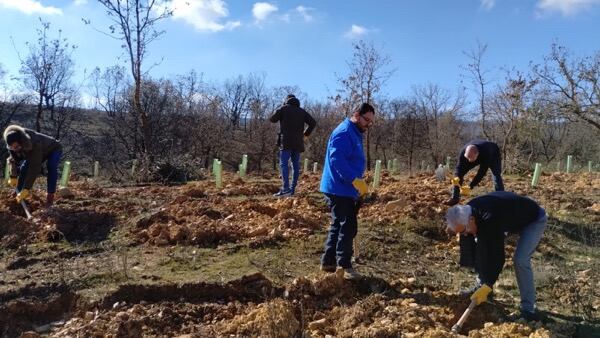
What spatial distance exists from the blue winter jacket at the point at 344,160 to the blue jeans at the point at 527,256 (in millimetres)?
1349

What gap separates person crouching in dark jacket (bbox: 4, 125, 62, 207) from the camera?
5945 mm

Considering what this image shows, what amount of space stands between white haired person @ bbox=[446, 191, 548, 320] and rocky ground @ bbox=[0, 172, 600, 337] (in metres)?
0.27

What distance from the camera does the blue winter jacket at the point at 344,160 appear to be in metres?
4.01

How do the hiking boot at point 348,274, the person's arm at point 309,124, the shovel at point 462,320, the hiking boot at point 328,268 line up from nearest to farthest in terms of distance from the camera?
the shovel at point 462,320 < the hiking boot at point 348,274 < the hiking boot at point 328,268 < the person's arm at point 309,124

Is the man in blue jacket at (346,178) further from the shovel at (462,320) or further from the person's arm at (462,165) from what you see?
the person's arm at (462,165)

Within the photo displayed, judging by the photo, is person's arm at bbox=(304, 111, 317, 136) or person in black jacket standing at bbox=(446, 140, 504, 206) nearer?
person in black jacket standing at bbox=(446, 140, 504, 206)

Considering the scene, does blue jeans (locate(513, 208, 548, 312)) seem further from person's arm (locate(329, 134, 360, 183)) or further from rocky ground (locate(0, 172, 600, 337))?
person's arm (locate(329, 134, 360, 183))

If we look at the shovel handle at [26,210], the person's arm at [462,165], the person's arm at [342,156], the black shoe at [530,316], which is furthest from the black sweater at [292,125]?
the black shoe at [530,316]

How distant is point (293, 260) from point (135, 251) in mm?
1685

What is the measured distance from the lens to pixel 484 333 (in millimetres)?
3344

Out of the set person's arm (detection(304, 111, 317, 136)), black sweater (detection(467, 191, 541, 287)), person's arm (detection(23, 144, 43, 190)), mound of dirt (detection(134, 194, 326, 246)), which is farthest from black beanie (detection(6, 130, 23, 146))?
black sweater (detection(467, 191, 541, 287))

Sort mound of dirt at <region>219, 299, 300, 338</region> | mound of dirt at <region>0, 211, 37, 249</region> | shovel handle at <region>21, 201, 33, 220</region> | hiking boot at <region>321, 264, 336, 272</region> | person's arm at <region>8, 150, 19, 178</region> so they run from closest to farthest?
mound of dirt at <region>219, 299, 300, 338</region> → hiking boot at <region>321, 264, 336, 272</region> → mound of dirt at <region>0, 211, 37, 249</region> → shovel handle at <region>21, 201, 33, 220</region> → person's arm at <region>8, 150, 19, 178</region>

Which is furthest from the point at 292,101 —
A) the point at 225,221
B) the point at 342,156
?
the point at 342,156


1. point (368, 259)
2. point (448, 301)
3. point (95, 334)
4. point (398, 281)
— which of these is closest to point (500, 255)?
point (448, 301)
